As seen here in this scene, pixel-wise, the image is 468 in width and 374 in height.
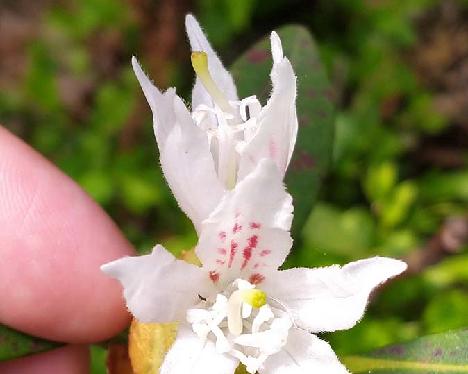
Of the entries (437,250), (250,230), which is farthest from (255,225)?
(437,250)

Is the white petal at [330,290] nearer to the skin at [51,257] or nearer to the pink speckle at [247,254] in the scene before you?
the pink speckle at [247,254]

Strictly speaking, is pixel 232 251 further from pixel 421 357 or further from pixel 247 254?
pixel 421 357

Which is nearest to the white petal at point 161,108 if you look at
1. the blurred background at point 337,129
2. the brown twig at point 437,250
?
the blurred background at point 337,129

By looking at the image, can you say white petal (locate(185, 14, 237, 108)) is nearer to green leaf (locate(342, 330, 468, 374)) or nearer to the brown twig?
green leaf (locate(342, 330, 468, 374))

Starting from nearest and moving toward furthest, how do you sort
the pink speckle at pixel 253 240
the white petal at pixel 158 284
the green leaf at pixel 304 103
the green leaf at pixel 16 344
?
1. the white petal at pixel 158 284
2. the pink speckle at pixel 253 240
3. the green leaf at pixel 16 344
4. the green leaf at pixel 304 103

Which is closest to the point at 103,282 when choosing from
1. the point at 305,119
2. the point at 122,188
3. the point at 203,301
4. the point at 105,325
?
the point at 105,325

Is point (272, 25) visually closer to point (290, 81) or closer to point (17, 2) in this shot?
point (17, 2)

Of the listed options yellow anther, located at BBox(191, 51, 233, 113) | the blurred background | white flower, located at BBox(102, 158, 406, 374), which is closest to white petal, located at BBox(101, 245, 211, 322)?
white flower, located at BBox(102, 158, 406, 374)
